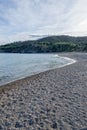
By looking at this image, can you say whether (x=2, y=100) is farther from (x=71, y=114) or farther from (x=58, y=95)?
(x=71, y=114)

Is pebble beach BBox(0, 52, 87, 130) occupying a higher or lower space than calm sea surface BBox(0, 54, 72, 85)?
higher

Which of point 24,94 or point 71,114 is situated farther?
point 24,94

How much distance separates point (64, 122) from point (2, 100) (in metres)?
4.77

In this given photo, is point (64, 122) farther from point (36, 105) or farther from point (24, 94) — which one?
point (24, 94)

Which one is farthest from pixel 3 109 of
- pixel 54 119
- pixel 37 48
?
pixel 37 48

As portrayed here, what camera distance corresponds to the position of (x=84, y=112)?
7.97 meters

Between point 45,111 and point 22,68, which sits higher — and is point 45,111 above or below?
above

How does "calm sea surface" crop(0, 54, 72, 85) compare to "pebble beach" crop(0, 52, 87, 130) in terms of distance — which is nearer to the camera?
"pebble beach" crop(0, 52, 87, 130)

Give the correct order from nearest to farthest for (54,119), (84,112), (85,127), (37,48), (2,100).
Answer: (85,127) < (54,119) < (84,112) < (2,100) < (37,48)

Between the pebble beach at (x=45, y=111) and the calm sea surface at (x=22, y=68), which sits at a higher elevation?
the pebble beach at (x=45, y=111)

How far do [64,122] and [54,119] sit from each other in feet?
1.55

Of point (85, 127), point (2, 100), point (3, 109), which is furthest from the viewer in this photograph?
point (2, 100)

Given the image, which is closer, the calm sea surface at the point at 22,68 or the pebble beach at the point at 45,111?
the pebble beach at the point at 45,111

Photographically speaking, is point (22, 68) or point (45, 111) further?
point (22, 68)
